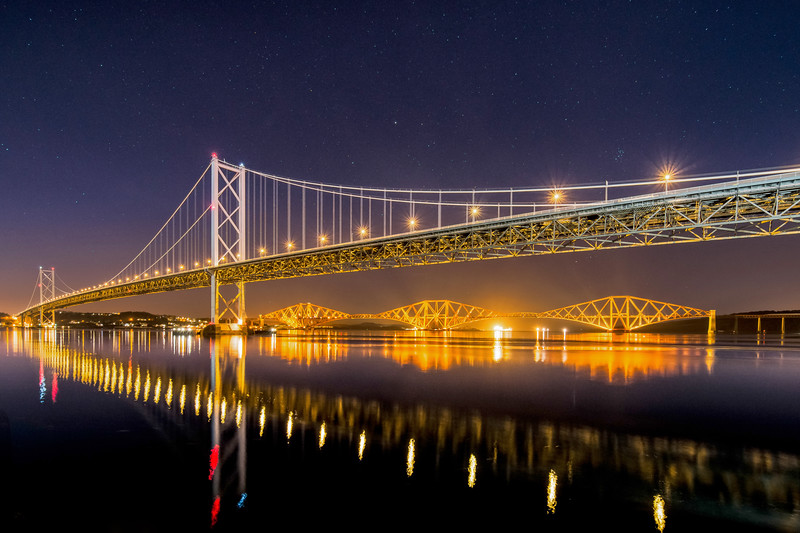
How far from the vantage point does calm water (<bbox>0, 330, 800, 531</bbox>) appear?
16.3 feet

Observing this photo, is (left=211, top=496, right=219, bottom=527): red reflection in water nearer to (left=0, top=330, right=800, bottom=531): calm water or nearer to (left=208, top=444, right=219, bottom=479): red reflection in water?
(left=0, top=330, right=800, bottom=531): calm water

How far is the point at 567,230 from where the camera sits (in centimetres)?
3444

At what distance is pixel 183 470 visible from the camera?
20.9ft

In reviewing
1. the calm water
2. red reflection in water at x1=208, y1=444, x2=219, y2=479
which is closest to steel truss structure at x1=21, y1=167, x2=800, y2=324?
the calm water

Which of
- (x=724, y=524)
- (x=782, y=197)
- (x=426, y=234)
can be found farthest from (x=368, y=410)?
(x=426, y=234)

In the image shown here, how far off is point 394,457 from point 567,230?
101 ft

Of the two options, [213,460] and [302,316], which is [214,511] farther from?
[302,316]

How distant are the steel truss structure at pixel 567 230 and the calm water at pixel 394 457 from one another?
1532 cm

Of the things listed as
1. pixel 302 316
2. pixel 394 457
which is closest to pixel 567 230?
pixel 394 457

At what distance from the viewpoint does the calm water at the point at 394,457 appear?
16.3ft

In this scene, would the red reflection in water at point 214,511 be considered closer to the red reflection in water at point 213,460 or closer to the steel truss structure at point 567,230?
the red reflection in water at point 213,460

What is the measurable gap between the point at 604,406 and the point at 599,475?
5.96 m

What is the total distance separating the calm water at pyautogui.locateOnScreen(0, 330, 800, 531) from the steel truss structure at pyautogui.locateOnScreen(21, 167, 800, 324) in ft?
50.3

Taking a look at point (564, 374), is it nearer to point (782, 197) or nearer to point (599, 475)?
point (599, 475)
